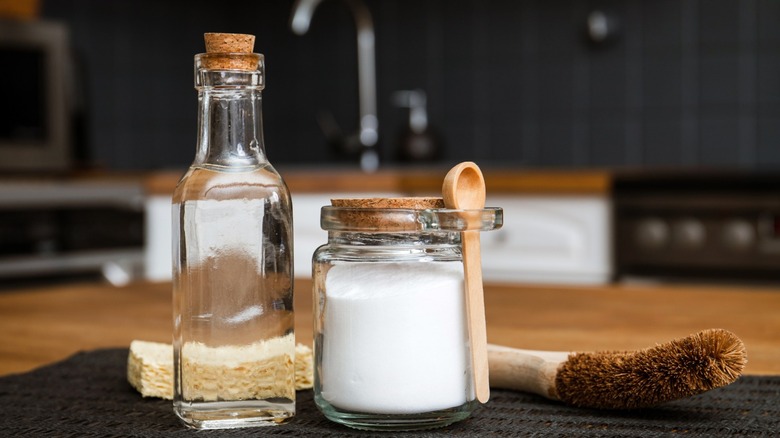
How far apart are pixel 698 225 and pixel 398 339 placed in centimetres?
178

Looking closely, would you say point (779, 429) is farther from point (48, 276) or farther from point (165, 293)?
point (48, 276)

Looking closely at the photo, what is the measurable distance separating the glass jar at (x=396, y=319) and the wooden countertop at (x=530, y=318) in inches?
10.4

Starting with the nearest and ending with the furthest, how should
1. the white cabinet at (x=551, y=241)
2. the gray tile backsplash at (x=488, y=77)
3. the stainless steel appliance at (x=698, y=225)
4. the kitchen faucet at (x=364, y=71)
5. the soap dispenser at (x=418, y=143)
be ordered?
the stainless steel appliance at (x=698, y=225)
the white cabinet at (x=551, y=241)
the gray tile backsplash at (x=488, y=77)
the soap dispenser at (x=418, y=143)
the kitchen faucet at (x=364, y=71)

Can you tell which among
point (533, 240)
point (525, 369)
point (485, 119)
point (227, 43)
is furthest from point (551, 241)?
point (227, 43)

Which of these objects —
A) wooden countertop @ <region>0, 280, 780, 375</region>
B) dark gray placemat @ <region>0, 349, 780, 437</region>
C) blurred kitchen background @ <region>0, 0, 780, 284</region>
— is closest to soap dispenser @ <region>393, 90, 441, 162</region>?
blurred kitchen background @ <region>0, 0, 780, 284</region>

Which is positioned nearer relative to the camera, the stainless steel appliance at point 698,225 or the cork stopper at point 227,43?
the cork stopper at point 227,43

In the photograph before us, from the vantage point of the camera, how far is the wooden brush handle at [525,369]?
0.54 m

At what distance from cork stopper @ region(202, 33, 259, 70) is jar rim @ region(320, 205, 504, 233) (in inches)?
3.4

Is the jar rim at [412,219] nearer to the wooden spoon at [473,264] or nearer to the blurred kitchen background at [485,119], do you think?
the wooden spoon at [473,264]

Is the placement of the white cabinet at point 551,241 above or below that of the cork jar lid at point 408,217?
below

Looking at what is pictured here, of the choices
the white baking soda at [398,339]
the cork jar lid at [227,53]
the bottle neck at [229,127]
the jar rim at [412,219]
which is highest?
the cork jar lid at [227,53]

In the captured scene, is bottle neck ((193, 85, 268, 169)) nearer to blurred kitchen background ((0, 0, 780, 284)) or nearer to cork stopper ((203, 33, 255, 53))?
cork stopper ((203, 33, 255, 53))

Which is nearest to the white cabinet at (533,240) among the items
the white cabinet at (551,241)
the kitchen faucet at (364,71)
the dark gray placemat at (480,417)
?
the white cabinet at (551,241)

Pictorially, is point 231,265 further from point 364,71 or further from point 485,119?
point 364,71
